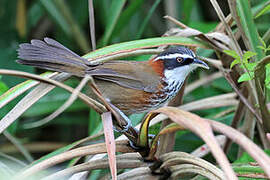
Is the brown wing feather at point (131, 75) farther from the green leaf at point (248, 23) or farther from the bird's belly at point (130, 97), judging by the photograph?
the green leaf at point (248, 23)

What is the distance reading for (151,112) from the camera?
77.6 inches

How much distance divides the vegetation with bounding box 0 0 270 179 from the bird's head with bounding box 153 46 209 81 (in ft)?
0.28

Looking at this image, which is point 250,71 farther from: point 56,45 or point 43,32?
point 43,32

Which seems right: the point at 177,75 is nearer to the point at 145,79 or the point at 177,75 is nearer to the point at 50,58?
the point at 145,79

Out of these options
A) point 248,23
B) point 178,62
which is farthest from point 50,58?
point 248,23

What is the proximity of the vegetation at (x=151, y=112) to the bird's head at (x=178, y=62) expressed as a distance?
8 cm

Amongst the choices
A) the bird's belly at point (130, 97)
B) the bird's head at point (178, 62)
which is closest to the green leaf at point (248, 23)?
the bird's head at point (178, 62)

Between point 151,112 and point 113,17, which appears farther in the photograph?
point 113,17

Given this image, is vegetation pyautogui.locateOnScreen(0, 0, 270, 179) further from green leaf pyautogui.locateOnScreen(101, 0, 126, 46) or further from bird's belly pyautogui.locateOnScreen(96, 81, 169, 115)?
bird's belly pyautogui.locateOnScreen(96, 81, 169, 115)

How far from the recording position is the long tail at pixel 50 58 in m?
2.29

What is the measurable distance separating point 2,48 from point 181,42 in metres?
2.41

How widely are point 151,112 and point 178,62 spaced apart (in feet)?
3.04

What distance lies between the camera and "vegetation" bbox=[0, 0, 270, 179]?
6.49ft

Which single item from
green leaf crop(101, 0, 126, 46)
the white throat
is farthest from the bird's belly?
green leaf crop(101, 0, 126, 46)
